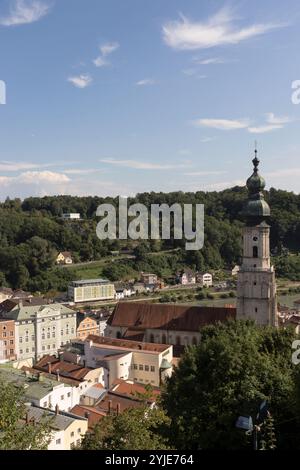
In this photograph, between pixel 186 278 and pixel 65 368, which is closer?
pixel 65 368

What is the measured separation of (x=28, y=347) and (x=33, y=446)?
90.7ft

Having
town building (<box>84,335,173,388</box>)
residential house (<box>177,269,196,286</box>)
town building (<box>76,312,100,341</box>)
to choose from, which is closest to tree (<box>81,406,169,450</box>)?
town building (<box>84,335,173,388</box>)

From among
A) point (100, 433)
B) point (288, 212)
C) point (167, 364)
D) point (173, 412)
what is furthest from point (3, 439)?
point (288, 212)

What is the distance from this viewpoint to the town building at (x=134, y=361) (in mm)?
24953

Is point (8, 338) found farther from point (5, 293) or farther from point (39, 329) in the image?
point (5, 293)

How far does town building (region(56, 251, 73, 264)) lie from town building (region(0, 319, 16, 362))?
3327 cm

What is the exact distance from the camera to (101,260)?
7031 centimetres

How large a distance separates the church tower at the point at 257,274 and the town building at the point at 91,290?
33.3 meters

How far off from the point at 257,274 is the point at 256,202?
363 centimetres

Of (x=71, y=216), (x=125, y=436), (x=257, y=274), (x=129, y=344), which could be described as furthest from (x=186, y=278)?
(x=125, y=436)

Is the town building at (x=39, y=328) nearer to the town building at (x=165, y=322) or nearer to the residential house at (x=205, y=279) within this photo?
the town building at (x=165, y=322)

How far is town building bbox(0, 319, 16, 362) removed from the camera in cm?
3328

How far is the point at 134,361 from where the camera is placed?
84.0ft
